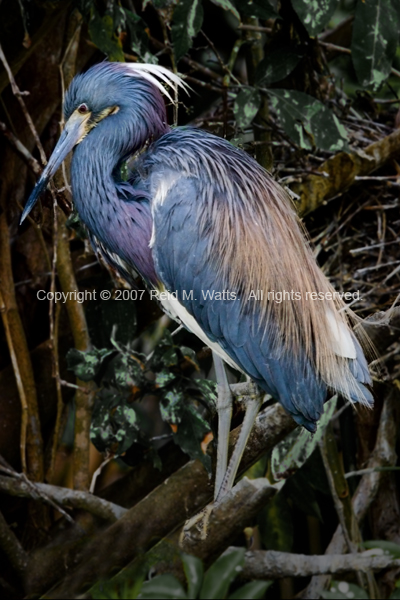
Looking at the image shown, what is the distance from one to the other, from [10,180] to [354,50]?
1.02 m

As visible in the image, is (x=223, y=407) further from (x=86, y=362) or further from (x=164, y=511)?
(x=86, y=362)

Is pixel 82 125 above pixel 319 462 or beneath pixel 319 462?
above

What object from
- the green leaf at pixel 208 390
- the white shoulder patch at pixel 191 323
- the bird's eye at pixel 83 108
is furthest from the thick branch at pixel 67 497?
the bird's eye at pixel 83 108

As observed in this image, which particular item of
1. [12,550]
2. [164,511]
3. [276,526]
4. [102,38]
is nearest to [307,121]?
[102,38]

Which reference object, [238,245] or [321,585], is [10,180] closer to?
[238,245]

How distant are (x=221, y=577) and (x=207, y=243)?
1.94 ft

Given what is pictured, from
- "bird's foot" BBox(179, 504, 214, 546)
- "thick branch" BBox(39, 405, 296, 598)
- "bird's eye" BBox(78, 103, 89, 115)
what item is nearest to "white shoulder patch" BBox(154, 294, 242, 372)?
"thick branch" BBox(39, 405, 296, 598)

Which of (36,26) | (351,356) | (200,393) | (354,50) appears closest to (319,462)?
(200,393)

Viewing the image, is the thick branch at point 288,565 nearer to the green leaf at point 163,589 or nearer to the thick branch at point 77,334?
the green leaf at point 163,589

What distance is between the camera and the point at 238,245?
52.1 inches

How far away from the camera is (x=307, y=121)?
5.89ft

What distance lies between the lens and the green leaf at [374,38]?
69.9 inches

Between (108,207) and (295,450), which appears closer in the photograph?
(108,207)

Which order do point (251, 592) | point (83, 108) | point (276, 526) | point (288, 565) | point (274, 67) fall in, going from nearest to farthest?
point (251, 592) → point (83, 108) → point (288, 565) → point (274, 67) → point (276, 526)
